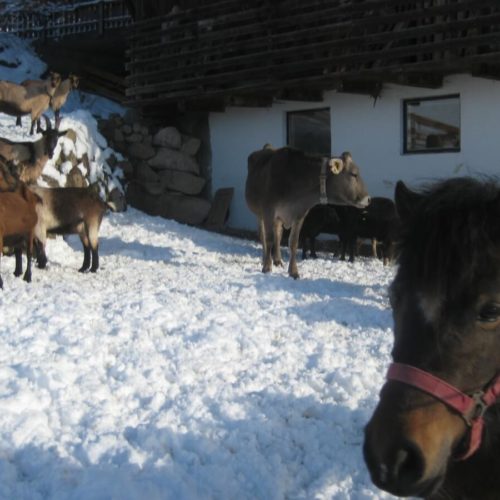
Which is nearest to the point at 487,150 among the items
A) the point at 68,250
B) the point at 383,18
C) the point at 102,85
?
the point at 383,18

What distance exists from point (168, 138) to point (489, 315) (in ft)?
55.4

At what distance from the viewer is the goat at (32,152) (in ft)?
43.9

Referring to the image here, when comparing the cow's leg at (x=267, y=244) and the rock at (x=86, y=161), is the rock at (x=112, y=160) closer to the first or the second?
the rock at (x=86, y=161)

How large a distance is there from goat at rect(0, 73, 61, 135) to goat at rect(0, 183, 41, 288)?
7.42 m

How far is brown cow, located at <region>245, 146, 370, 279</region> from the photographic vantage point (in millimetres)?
10977

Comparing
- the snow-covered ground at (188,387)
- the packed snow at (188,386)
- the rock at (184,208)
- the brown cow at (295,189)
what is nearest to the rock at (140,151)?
the rock at (184,208)

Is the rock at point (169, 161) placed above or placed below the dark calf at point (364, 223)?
above

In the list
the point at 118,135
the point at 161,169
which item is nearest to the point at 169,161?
the point at 161,169

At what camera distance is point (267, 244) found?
444 inches

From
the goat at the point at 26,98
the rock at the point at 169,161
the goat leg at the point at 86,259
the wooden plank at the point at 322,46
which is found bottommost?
the goat leg at the point at 86,259

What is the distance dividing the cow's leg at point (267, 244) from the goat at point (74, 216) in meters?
2.85

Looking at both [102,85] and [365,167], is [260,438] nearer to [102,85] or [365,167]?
[365,167]

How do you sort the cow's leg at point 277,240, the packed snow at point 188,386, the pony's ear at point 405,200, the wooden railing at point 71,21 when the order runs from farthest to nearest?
the wooden railing at point 71,21, the cow's leg at point 277,240, the packed snow at point 188,386, the pony's ear at point 405,200

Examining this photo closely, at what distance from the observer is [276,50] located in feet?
52.0
